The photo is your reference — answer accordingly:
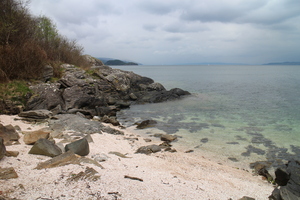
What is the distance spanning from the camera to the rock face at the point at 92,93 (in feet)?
59.6

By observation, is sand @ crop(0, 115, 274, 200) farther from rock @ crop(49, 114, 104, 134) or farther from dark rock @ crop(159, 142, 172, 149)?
rock @ crop(49, 114, 104, 134)

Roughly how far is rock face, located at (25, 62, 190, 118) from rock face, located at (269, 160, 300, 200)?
48.2ft

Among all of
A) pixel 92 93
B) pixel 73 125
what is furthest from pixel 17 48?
pixel 73 125

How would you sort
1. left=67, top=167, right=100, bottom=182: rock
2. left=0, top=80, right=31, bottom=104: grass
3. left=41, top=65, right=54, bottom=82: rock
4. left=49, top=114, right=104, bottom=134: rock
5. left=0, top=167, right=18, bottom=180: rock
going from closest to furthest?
left=0, top=167, right=18, bottom=180: rock, left=67, top=167, right=100, bottom=182: rock, left=49, top=114, right=104, bottom=134: rock, left=0, top=80, right=31, bottom=104: grass, left=41, top=65, right=54, bottom=82: rock

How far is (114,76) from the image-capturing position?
33.0 metres

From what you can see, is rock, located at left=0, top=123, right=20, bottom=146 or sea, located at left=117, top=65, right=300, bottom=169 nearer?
rock, located at left=0, top=123, right=20, bottom=146

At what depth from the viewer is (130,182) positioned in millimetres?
5293

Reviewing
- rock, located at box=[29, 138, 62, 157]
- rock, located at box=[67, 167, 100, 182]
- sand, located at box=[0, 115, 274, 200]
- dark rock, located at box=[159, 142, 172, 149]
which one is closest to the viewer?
sand, located at box=[0, 115, 274, 200]

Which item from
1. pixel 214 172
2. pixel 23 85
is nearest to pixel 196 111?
pixel 214 172

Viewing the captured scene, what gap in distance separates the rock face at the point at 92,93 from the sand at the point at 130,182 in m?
10.7

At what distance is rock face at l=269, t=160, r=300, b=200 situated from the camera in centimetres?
582

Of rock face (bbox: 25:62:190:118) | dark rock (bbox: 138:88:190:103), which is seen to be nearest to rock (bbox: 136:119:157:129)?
rock face (bbox: 25:62:190:118)

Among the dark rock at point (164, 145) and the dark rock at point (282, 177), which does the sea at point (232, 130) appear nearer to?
the dark rock at point (164, 145)

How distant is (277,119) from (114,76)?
2296 cm
